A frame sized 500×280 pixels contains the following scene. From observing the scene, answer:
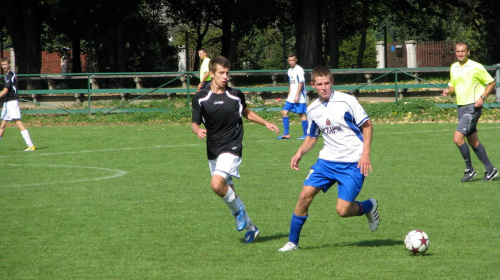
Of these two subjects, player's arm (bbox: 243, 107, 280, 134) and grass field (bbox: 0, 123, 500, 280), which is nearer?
grass field (bbox: 0, 123, 500, 280)

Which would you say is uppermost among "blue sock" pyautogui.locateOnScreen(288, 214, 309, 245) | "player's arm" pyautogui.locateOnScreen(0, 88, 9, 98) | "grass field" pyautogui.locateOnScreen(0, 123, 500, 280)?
"player's arm" pyautogui.locateOnScreen(0, 88, 9, 98)

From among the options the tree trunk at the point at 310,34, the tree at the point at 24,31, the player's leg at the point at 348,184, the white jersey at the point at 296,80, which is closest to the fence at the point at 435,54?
the tree trunk at the point at 310,34

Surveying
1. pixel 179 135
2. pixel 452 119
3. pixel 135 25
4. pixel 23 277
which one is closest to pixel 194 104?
pixel 23 277

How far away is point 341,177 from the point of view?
670 centimetres

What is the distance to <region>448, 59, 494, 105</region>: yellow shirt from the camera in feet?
35.9

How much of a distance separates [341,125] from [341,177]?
1.55 ft

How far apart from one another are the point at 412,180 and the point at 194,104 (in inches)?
191

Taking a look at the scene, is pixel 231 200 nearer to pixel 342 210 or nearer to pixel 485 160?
pixel 342 210

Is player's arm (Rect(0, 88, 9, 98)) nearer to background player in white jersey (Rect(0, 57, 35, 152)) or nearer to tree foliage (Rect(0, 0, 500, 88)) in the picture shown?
background player in white jersey (Rect(0, 57, 35, 152))

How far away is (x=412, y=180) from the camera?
11.1 m

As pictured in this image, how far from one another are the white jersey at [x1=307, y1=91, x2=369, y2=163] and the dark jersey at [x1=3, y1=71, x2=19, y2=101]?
36.2ft

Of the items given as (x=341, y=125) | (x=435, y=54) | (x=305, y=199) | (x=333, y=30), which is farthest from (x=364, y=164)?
(x=435, y=54)

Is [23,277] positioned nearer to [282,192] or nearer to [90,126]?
[282,192]

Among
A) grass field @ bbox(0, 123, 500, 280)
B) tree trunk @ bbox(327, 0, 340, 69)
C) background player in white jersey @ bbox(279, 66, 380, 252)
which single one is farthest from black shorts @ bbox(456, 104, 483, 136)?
tree trunk @ bbox(327, 0, 340, 69)
